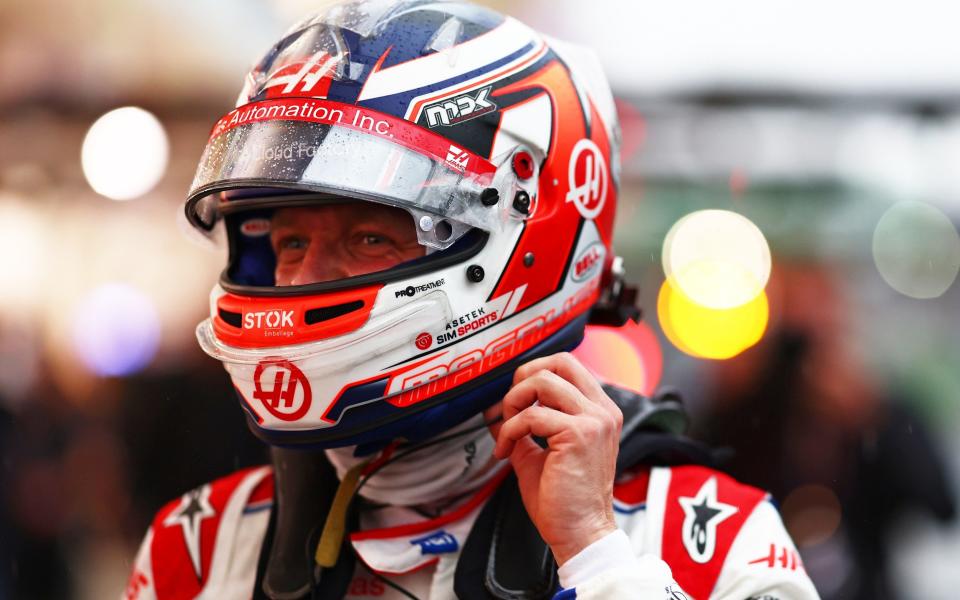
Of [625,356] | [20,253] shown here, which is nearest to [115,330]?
[20,253]

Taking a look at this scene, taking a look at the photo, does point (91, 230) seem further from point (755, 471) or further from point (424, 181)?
point (424, 181)

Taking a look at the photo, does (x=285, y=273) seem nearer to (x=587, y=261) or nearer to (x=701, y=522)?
(x=587, y=261)

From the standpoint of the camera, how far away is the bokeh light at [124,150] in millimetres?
5184

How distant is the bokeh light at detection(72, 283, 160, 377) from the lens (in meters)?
4.57

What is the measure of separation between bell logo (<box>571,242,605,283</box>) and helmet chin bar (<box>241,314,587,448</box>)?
0.72 feet

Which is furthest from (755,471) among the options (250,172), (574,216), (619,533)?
(250,172)

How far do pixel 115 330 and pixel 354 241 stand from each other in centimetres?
370

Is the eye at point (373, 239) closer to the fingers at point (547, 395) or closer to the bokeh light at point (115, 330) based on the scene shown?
the fingers at point (547, 395)

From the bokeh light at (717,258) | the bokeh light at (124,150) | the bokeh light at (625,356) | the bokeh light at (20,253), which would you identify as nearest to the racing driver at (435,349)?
the bokeh light at (124,150)

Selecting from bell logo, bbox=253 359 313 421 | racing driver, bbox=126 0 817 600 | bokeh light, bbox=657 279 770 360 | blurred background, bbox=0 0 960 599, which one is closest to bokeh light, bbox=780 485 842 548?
blurred background, bbox=0 0 960 599

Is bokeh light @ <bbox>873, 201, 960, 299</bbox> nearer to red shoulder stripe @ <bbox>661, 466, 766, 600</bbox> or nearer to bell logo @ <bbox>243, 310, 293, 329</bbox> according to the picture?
red shoulder stripe @ <bbox>661, 466, 766, 600</bbox>

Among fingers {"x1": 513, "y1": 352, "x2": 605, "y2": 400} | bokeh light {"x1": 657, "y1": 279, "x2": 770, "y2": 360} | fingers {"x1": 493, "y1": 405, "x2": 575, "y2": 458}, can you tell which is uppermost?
fingers {"x1": 513, "y1": 352, "x2": 605, "y2": 400}

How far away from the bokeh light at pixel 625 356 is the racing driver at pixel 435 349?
445 cm

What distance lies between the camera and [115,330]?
499 cm
